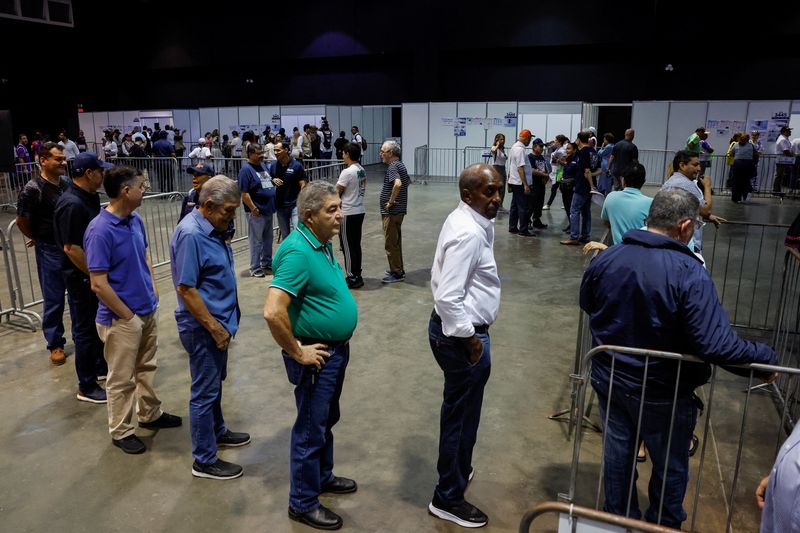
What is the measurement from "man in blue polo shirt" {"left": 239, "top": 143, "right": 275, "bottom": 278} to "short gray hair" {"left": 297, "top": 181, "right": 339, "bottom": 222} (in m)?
4.90

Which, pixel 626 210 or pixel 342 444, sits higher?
pixel 626 210

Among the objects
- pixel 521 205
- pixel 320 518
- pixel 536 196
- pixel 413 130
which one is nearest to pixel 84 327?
pixel 320 518

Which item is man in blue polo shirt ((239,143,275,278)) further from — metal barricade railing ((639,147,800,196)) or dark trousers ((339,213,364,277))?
metal barricade railing ((639,147,800,196))

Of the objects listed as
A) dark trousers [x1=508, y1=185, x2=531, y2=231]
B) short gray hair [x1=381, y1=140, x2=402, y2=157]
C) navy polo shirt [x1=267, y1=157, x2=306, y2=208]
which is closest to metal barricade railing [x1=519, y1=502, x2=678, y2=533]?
short gray hair [x1=381, y1=140, x2=402, y2=157]

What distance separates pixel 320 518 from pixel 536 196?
8.88 meters

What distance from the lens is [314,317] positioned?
3150 millimetres

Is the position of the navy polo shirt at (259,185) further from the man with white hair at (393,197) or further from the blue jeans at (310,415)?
the blue jeans at (310,415)

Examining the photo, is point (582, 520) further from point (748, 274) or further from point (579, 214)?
point (579, 214)

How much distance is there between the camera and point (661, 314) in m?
2.71

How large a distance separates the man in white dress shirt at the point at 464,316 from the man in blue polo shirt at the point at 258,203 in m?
5.28

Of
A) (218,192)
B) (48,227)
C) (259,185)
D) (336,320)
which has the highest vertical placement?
(218,192)

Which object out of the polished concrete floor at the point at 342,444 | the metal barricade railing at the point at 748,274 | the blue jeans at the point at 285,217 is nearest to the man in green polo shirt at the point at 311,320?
the polished concrete floor at the point at 342,444

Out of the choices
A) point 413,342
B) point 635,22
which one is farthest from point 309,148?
point 413,342

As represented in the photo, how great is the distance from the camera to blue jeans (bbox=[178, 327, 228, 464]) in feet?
12.1
